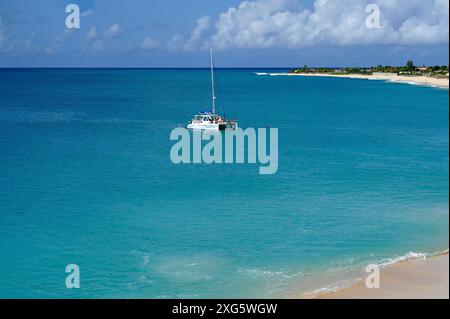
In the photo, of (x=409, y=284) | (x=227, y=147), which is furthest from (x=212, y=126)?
(x=409, y=284)

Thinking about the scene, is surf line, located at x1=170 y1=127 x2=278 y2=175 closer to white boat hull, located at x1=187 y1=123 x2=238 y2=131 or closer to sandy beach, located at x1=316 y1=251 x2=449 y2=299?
white boat hull, located at x1=187 y1=123 x2=238 y2=131

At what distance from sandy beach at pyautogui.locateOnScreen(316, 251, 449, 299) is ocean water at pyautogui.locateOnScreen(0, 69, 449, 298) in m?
1.03

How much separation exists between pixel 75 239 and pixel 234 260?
7635 millimetres

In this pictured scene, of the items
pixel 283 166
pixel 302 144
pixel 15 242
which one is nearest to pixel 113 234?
pixel 15 242

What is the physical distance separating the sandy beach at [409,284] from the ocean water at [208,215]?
3.39 ft

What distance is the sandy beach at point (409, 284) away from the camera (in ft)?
59.9

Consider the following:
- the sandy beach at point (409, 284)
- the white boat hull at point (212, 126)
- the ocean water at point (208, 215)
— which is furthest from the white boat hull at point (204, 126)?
the sandy beach at point (409, 284)

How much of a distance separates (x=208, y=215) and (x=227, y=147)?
872 inches

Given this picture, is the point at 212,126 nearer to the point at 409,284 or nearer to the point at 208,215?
the point at 208,215

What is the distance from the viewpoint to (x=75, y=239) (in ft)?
84.4

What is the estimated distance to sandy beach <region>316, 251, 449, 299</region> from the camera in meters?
18.2
